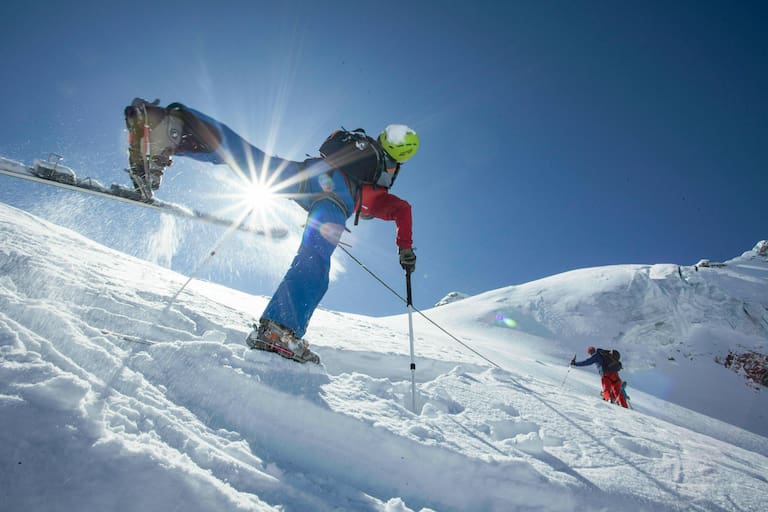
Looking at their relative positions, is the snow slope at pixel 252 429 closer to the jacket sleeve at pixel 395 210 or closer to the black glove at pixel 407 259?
the black glove at pixel 407 259

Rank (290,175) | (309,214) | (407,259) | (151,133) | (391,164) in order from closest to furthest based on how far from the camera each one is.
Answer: (151,133) → (309,214) → (290,175) → (407,259) → (391,164)

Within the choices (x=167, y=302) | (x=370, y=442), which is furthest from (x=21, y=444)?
(x=167, y=302)

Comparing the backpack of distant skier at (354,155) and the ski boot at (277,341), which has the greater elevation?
the backpack of distant skier at (354,155)

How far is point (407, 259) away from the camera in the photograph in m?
4.12

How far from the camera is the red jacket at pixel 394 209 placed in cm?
422

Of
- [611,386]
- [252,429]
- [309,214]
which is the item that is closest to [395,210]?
[309,214]

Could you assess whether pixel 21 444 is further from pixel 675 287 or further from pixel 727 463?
pixel 675 287

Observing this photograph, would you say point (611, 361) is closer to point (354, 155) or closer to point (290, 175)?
point (354, 155)

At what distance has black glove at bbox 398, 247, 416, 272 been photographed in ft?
13.4

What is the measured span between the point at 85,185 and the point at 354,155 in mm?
3152

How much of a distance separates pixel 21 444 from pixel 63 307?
5.08 ft

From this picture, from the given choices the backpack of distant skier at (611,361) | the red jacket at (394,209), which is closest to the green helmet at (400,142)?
the red jacket at (394,209)

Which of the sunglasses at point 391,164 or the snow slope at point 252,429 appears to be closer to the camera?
the snow slope at point 252,429

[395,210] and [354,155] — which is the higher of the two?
[354,155]
